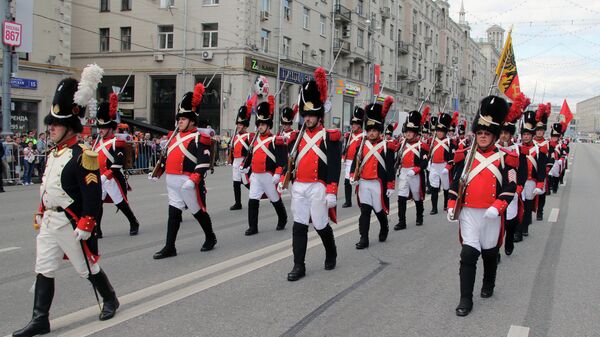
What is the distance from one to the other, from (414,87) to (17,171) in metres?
53.5

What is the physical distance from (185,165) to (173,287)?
192 centimetres

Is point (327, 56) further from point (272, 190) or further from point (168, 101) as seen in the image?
point (272, 190)

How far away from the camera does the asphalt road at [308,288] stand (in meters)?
4.87

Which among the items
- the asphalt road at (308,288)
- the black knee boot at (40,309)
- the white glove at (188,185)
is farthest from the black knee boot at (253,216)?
the black knee boot at (40,309)

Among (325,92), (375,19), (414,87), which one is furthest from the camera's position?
(414,87)

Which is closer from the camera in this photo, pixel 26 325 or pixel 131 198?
pixel 26 325

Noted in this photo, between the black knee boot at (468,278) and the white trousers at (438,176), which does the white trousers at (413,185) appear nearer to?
the white trousers at (438,176)

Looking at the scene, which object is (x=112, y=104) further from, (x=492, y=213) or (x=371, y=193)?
(x=492, y=213)

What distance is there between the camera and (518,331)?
4.88 meters

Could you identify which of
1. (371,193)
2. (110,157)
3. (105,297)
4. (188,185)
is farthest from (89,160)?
(371,193)

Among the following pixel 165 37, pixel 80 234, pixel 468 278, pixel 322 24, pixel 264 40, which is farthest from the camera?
pixel 322 24

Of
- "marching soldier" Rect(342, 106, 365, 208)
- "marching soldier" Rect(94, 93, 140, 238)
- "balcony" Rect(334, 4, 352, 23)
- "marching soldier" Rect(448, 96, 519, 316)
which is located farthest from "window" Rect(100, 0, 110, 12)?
"marching soldier" Rect(448, 96, 519, 316)

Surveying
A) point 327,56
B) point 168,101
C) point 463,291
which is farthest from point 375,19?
point 463,291

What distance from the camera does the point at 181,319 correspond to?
16.1 feet
